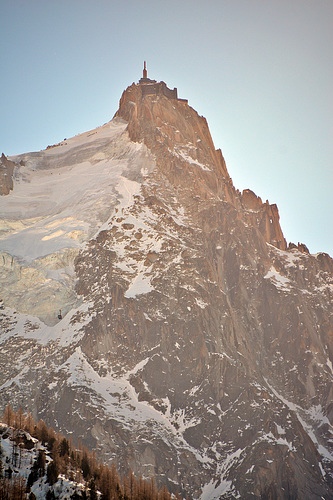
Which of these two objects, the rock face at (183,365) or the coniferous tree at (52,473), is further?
the rock face at (183,365)

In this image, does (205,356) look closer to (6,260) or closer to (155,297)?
(155,297)

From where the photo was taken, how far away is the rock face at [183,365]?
154500 millimetres

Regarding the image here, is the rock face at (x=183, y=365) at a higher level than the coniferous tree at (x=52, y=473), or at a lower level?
higher

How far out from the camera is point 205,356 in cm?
17025

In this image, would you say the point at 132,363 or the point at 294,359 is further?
the point at 294,359

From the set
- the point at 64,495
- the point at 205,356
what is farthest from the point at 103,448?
the point at 64,495

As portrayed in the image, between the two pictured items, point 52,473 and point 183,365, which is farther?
point 183,365

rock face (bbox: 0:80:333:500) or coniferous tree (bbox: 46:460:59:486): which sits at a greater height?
rock face (bbox: 0:80:333:500)

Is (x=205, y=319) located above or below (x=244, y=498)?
above

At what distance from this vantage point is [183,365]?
552 feet

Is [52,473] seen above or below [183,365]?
below

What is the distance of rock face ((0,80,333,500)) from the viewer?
154 meters

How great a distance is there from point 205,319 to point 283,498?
145 feet

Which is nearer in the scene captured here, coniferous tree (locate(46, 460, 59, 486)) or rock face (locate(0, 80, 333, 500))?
coniferous tree (locate(46, 460, 59, 486))
